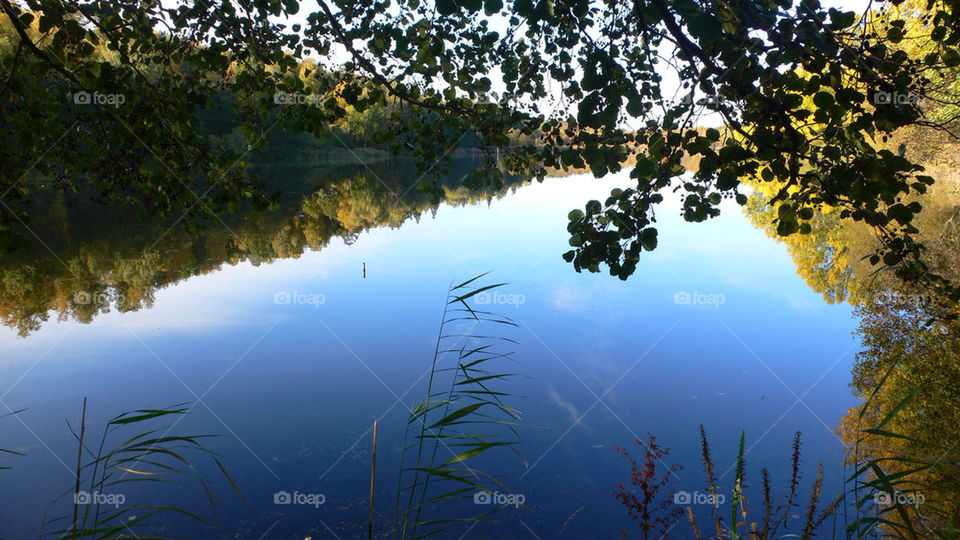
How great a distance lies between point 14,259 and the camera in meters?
15.6

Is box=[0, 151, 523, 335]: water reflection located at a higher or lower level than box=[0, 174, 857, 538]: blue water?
higher

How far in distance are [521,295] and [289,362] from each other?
Answer: 649 centimetres

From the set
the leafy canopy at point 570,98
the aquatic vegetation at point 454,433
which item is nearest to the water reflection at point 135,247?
the leafy canopy at point 570,98

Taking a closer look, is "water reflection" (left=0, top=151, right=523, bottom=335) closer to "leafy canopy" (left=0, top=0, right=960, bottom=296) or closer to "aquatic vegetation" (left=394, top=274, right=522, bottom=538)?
"leafy canopy" (left=0, top=0, right=960, bottom=296)

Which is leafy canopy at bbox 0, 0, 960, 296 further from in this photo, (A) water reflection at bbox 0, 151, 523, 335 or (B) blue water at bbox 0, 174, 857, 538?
(B) blue water at bbox 0, 174, 857, 538

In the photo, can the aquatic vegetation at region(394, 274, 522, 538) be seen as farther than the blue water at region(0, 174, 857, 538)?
No

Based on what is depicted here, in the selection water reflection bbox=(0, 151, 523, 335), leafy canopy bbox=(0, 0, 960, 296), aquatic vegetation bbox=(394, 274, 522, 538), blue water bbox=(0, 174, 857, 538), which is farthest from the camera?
water reflection bbox=(0, 151, 523, 335)

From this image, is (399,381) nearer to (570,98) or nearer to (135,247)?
(570,98)

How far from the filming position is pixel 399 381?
30.7 feet

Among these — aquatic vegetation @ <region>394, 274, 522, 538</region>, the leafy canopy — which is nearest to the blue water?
aquatic vegetation @ <region>394, 274, 522, 538</region>

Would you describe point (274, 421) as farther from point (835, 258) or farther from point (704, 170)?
point (835, 258)

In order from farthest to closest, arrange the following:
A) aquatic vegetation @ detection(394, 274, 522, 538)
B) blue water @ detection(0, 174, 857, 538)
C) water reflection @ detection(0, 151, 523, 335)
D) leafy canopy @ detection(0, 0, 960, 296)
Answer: water reflection @ detection(0, 151, 523, 335), blue water @ detection(0, 174, 857, 538), aquatic vegetation @ detection(394, 274, 522, 538), leafy canopy @ detection(0, 0, 960, 296)

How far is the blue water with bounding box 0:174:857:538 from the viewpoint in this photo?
6484 mm

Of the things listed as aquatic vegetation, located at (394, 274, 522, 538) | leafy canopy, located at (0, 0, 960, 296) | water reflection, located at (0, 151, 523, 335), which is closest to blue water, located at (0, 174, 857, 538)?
aquatic vegetation, located at (394, 274, 522, 538)
